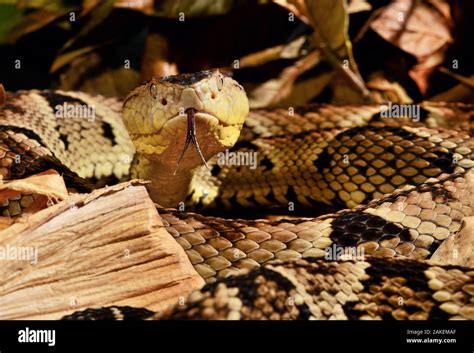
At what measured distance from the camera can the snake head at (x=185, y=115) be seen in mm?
2885

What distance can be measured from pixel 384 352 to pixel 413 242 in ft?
2.88

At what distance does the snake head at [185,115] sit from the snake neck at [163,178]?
0.14 m

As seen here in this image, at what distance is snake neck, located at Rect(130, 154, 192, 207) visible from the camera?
3418 mm

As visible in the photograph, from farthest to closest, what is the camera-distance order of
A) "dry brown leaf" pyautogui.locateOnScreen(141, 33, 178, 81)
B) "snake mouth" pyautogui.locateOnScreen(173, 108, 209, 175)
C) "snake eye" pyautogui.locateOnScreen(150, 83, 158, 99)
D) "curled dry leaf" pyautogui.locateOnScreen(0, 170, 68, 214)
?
1. "dry brown leaf" pyautogui.locateOnScreen(141, 33, 178, 81)
2. "snake eye" pyautogui.locateOnScreen(150, 83, 158, 99)
3. "snake mouth" pyautogui.locateOnScreen(173, 108, 209, 175)
4. "curled dry leaf" pyautogui.locateOnScreen(0, 170, 68, 214)

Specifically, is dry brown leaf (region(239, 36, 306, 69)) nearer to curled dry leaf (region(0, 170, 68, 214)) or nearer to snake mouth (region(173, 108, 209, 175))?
snake mouth (region(173, 108, 209, 175))

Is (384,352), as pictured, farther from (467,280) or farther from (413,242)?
(413,242)

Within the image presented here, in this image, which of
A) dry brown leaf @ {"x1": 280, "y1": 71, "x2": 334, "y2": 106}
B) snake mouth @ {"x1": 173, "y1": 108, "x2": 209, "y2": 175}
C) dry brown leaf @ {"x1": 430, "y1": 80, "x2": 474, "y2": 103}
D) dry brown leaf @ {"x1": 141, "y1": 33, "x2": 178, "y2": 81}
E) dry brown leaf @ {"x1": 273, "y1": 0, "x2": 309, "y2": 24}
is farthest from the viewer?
dry brown leaf @ {"x1": 280, "y1": 71, "x2": 334, "y2": 106}

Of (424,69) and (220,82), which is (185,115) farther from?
(424,69)

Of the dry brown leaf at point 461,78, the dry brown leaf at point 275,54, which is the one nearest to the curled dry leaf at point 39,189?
the dry brown leaf at point 275,54

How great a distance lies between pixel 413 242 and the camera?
2.71 meters

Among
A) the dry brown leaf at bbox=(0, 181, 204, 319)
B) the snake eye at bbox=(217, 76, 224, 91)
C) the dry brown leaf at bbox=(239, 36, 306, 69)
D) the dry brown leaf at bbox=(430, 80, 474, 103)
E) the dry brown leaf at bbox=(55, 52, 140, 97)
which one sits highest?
the dry brown leaf at bbox=(239, 36, 306, 69)

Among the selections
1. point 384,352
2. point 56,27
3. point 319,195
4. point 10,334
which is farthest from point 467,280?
point 56,27

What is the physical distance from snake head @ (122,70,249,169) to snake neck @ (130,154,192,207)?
143 mm

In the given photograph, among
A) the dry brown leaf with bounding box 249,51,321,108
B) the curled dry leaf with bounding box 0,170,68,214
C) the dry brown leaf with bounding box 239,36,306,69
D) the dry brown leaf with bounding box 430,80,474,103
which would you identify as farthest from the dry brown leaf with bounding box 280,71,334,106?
the curled dry leaf with bounding box 0,170,68,214
